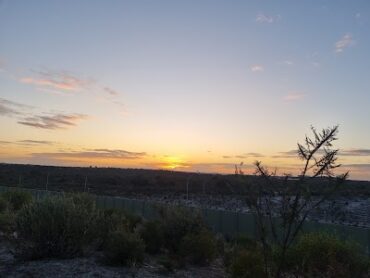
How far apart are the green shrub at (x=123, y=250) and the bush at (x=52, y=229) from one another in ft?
2.75

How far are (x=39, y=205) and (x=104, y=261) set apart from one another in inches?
95.2

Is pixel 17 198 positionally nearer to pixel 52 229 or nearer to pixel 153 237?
pixel 153 237

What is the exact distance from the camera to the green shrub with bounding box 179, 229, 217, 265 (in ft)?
50.5

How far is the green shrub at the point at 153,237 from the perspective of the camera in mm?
16562

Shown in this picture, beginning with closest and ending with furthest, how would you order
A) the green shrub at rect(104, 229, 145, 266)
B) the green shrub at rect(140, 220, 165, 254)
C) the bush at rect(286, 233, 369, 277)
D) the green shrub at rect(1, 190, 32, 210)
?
the bush at rect(286, 233, 369, 277) → the green shrub at rect(104, 229, 145, 266) → the green shrub at rect(140, 220, 165, 254) → the green shrub at rect(1, 190, 32, 210)

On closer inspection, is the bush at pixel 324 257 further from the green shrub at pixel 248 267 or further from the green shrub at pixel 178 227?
the green shrub at pixel 178 227

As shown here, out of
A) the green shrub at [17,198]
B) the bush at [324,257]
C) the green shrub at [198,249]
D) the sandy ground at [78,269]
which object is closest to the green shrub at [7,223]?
the sandy ground at [78,269]

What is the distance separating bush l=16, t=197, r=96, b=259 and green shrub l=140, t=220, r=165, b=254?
9.99ft

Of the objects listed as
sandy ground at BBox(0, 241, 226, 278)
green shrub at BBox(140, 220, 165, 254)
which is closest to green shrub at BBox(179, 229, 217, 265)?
sandy ground at BBox(0, 241, 226, 278)

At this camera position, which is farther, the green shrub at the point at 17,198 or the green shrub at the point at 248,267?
the green shrub at the point at 17,198

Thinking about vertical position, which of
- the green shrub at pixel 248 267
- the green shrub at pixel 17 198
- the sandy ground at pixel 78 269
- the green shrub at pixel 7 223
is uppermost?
the green shrub at pixel 17 198

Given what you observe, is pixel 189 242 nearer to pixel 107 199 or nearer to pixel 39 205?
pixel 39 205

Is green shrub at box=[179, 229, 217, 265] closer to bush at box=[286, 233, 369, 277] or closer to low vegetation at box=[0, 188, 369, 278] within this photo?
low vegetation at box=[0, 188, 369, 278]

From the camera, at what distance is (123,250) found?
44.4ft
